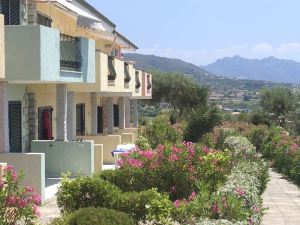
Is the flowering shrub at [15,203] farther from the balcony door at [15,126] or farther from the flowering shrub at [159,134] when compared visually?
the flowering shrub at [159,134]

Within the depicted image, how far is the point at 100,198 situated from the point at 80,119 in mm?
17587

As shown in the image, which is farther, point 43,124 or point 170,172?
point 43,124

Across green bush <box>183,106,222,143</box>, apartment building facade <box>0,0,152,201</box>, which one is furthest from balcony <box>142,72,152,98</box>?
apartment building facade <box>0,0,152,201</box>

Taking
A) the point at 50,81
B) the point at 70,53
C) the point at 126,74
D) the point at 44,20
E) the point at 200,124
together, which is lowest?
the point at 200,124

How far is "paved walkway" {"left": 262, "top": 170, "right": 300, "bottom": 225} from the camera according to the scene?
531 inches

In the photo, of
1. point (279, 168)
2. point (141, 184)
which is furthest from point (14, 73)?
point (279, 168)

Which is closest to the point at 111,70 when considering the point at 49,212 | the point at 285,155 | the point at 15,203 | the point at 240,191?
the point at 285,155

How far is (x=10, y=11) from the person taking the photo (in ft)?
54.4

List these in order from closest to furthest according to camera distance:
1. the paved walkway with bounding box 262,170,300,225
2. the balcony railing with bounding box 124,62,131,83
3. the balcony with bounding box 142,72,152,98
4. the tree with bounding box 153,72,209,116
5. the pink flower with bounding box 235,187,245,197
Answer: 1. the pink flower with bounding box 235,187,245,197
2. the paved walkway with bounding box 262,170,300,225
3. the balcony railing with bounding box 124,62,131,83
4. the balcony with bounding box 142,72,152,98
5. the tree with bounding box 153,72,209,116

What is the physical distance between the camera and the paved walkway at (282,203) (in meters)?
13.5

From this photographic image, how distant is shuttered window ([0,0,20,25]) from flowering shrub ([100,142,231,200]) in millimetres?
5357

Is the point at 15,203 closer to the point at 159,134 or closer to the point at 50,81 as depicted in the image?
the point at 50,81

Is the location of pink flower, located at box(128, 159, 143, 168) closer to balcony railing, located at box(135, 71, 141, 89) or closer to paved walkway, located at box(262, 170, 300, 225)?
paved walkway, located at box(262, 170, 300, 225)

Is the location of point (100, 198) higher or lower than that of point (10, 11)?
lower
